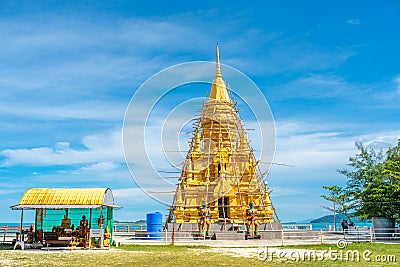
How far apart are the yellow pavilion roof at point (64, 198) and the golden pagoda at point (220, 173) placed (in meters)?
10.7

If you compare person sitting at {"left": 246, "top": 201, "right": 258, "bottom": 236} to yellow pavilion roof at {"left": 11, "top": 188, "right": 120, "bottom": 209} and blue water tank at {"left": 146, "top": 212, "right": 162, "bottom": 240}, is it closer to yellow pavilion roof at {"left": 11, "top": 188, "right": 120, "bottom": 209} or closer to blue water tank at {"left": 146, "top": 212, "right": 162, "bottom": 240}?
blue water tank at {"left": 146, "top": 212, "right": 162, "bottom": 240}

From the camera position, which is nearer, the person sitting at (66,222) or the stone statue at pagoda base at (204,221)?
the person sitting at (66,222)

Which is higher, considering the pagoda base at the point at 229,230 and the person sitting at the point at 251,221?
the person sitting at the point at 251,221

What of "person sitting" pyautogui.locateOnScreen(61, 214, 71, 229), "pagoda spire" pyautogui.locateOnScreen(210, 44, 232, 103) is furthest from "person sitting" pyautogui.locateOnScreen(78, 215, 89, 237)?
"pagoda spire" pyautogui.locateOnScreen(210, 44, 232, 103)

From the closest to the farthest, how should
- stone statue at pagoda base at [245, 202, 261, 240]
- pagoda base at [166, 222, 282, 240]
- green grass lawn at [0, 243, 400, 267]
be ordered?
1. green grass lawn at [0, 243, 400, 267]
2. pagoda base at [166, 222, 282, 240]
3. stone statue at pagoda base at [245, 202, 261, 240]

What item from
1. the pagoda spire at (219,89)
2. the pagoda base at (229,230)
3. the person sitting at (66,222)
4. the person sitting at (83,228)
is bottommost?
the pagoda base at (229,230)

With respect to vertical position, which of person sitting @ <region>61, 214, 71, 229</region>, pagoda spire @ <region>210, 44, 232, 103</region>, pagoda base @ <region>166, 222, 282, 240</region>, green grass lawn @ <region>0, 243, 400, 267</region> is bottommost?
green grass lawn @ <region>0, 243, 400, 267</region>

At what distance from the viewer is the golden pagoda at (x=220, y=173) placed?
102 ft

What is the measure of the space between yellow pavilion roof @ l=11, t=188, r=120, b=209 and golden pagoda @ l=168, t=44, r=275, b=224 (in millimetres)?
10688

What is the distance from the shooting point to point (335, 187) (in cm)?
3722

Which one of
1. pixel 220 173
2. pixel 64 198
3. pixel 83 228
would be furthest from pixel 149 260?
pixel 220 173

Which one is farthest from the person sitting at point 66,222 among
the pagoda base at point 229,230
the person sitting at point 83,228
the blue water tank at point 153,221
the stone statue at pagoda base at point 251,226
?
the stone statue at pagoda base at point 251,226

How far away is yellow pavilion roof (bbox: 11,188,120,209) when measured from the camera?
20375mm

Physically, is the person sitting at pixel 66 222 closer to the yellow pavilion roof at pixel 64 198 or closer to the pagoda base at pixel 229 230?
the yellow pavilion roof at pixel 64 198
